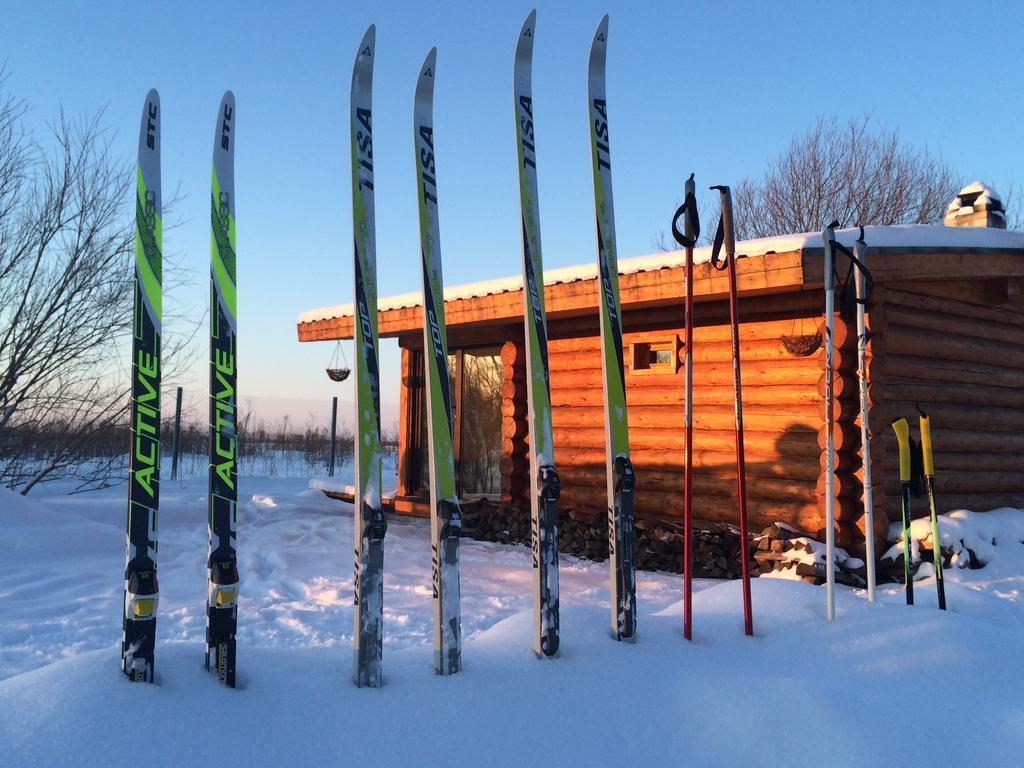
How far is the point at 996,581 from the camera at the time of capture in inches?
237

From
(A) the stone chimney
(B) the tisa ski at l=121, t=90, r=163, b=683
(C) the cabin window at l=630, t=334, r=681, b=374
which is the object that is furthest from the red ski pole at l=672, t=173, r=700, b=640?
(A) the stone chimney

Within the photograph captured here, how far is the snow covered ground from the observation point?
232cm

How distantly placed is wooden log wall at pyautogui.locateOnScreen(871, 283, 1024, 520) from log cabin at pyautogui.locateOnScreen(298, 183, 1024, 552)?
20mm

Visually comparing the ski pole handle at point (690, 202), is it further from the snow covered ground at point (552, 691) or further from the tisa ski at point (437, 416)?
the snow covered ground at point (552, 691)

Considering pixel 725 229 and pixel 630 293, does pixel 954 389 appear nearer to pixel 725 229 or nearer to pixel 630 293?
pixel 630 293

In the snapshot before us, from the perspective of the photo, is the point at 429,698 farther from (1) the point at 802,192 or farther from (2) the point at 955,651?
(1) the point at 802,192

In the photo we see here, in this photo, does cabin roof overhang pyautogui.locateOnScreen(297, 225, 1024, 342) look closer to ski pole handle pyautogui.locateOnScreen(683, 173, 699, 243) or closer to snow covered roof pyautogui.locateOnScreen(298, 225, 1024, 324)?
snow covered roof pyautogui.locateOnScreen(298, 225, 1024, 324)

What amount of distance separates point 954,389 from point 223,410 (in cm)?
698

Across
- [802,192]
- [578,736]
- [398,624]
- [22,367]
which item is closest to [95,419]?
[22,367]

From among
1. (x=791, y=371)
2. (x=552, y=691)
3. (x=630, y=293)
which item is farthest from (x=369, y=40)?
(x=791, y=371)

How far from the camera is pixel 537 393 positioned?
3.30m

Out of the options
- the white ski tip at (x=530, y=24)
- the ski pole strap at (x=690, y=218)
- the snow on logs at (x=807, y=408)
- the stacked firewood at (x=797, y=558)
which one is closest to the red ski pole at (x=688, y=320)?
the ski pole strap at (x=690, y=218)

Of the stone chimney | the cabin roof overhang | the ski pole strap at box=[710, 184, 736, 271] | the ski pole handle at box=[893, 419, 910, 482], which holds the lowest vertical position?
the ski pole handle at box=[893, 419, 910, 482]

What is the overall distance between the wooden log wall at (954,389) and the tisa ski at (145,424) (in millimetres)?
5583
